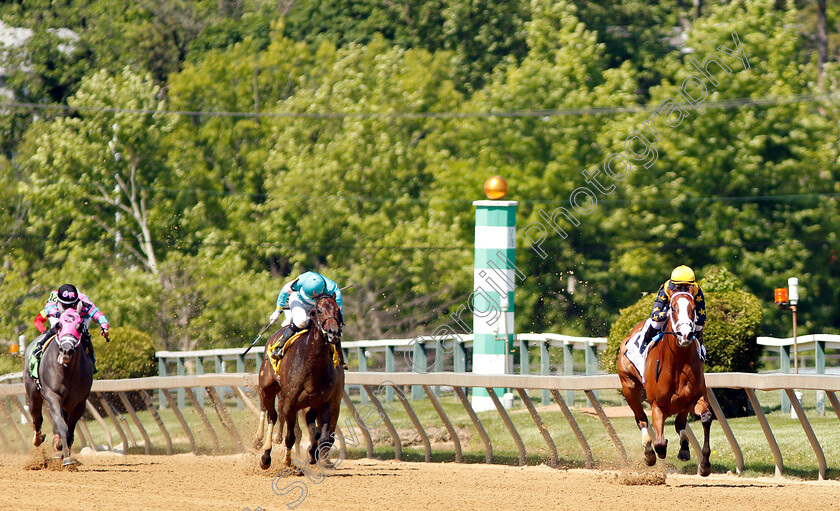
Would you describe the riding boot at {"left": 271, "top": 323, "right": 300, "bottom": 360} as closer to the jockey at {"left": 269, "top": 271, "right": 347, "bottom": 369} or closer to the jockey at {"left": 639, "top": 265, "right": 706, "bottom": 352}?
the jockey at {"left": 269, "top": 271, "right": 347, "bottom": 369}

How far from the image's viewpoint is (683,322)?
32.0 ft

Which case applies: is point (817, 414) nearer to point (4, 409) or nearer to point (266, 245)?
point (4, 409)

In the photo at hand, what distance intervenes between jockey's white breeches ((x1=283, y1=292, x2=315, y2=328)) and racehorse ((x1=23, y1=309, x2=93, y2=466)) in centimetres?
217

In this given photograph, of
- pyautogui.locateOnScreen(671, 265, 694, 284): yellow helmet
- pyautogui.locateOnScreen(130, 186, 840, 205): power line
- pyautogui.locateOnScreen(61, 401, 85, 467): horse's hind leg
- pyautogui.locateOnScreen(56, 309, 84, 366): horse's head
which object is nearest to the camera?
pyautogui.locateOnScreen(671, 265, 694, 284): yellow helmet

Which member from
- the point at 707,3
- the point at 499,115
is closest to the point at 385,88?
the point at 499,115

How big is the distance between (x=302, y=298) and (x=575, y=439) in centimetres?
418

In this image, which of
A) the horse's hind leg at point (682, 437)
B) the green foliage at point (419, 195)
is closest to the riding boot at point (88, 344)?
the horse's hind leg at point (682, 437)

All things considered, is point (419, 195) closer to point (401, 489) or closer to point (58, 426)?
point (58, 426)

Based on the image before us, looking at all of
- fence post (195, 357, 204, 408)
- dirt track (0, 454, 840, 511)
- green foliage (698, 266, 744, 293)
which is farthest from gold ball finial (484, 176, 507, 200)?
dirt track (0, 454, 840, 511)

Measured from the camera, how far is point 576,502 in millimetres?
9422

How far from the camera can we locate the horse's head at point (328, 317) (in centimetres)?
1002

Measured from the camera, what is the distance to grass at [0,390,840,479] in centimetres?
1188

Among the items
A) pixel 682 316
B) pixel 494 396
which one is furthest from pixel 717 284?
pixel 682 316

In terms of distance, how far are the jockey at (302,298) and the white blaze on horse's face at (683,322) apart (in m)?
2.69
